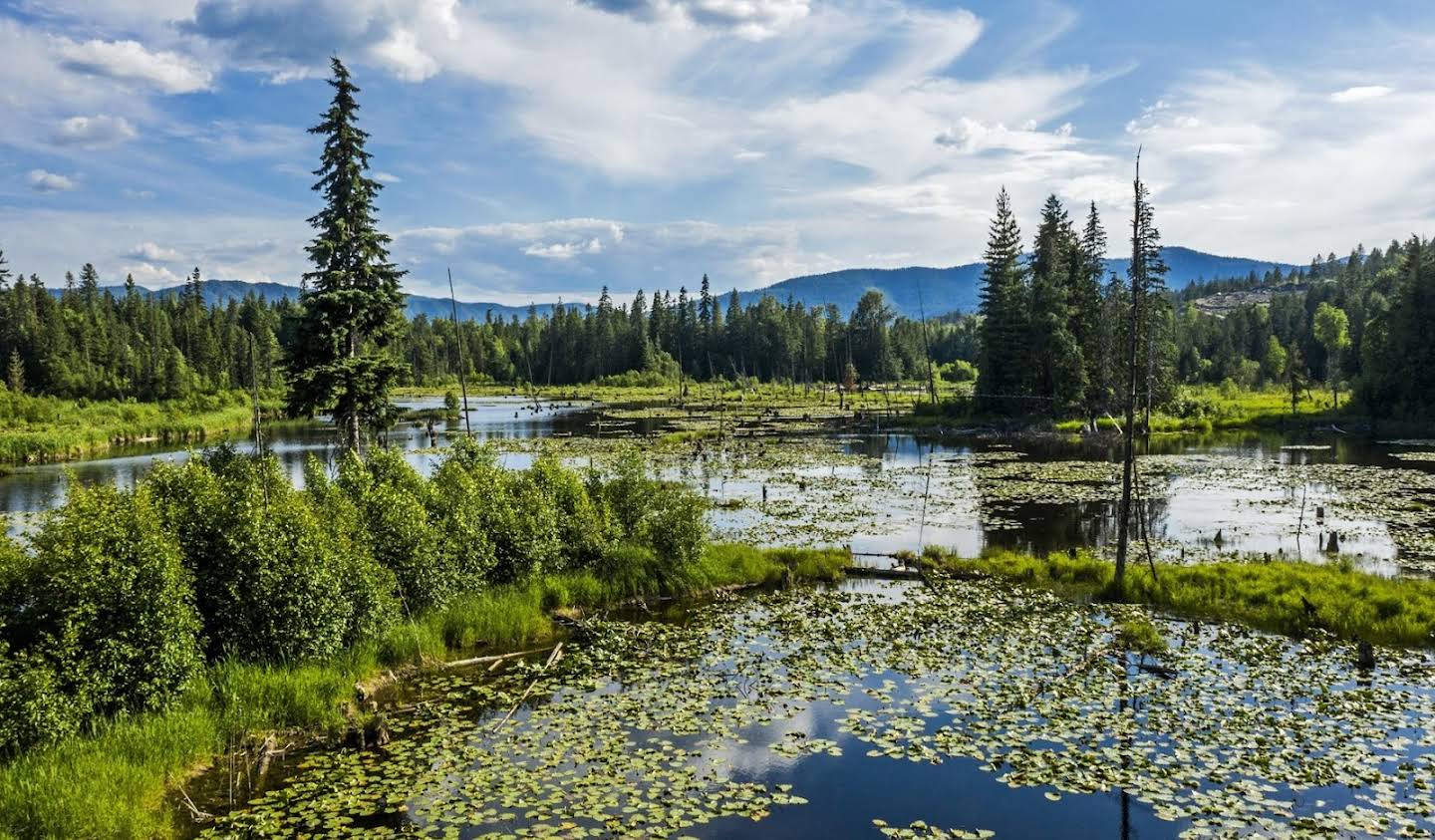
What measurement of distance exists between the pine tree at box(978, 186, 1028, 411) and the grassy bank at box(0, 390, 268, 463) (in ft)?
229

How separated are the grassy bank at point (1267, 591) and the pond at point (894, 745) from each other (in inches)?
52.6

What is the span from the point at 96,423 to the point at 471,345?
109205mm

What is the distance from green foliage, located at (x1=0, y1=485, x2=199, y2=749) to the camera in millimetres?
12312

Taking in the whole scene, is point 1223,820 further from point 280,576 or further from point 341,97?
point 341,97

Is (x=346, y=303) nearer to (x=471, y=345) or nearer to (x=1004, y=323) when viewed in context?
(x=1004, y=323)

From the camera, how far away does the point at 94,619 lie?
12922mm

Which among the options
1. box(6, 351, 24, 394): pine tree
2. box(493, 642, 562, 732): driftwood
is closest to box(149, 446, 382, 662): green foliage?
box(493, 642, 562, 732): driftwood

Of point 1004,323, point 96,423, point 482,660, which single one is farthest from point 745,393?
point 482,660

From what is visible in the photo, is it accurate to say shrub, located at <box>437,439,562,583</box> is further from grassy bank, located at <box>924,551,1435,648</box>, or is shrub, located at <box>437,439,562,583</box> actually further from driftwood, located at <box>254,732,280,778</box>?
grassy bank, located at <box>924,551,1435,648</box>

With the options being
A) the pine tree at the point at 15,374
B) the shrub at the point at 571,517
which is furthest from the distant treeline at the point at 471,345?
the shrub at the point at 571,517

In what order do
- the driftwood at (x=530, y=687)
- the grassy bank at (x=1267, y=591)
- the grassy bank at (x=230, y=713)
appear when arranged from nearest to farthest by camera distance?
the grassy bank at (x=230, y=713)
the driftwood at (x=530, y=687)
the grassy bank at (x=1267, y=591)

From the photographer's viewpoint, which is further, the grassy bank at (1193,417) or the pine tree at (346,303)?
the grassy bank at (1193,417)

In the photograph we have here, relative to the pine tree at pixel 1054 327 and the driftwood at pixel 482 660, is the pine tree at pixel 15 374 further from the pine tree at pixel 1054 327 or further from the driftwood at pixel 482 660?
the pine tree at pixel 1054 327

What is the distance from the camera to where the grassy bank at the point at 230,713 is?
10992mm
